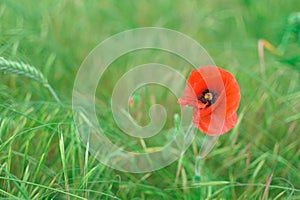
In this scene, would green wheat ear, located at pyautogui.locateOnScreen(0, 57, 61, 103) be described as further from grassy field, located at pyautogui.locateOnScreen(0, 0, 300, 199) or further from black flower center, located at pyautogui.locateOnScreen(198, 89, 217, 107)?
black flower center, located at pyautogui.locateOnScreen(198, 89, 217, 107)

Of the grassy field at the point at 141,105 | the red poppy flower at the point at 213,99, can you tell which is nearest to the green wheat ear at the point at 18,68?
the grassy field at the point at 141,105

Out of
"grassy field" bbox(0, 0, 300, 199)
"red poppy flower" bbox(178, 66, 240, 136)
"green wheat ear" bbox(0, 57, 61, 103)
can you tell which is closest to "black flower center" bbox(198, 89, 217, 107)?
"red poppy flower" bbox(178, 66, 240, 136)

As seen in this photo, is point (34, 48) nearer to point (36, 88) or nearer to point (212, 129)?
point (36, 88)

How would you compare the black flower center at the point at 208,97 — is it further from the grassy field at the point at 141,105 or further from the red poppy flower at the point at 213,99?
the grassy field at the point at 141,105

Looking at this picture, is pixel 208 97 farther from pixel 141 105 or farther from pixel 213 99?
pixel 141 105

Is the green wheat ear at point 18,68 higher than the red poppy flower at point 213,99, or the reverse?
the green wheat ear at point 18,68

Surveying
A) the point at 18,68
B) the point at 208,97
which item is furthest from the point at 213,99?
the point at 18,68

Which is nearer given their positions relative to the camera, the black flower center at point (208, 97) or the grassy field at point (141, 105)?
the black flower center at point (208, 97)

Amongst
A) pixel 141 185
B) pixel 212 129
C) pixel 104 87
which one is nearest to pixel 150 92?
pixel 104 87
